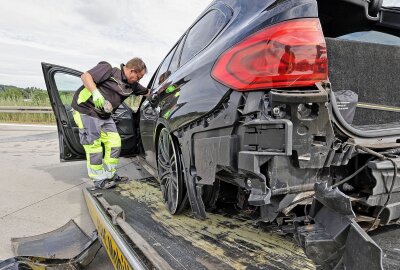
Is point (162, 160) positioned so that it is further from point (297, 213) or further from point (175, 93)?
point (297, 213)

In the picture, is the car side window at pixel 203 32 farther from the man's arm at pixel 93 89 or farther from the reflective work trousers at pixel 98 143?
the reflective work trousers at pixel 98 143

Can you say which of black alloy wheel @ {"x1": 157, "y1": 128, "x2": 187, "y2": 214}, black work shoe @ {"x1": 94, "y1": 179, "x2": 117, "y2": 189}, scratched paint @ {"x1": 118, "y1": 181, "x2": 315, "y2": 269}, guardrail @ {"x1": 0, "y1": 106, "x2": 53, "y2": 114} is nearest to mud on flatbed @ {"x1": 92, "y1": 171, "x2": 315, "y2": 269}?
scratched paint @ {"x1": 118, "y1": 181, "x2": 315, "y2": 269}

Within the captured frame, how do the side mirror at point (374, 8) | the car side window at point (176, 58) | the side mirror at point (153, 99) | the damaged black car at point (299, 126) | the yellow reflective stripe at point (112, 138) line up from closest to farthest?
the damaged black car at point (299, 126)
the side mirror at point (374, 8)
the car side window at point (176, 58)
the side mirror at point (153, 99)
the yellow reflective stripe at point (112, 138)

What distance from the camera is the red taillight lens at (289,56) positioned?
1.52 metres

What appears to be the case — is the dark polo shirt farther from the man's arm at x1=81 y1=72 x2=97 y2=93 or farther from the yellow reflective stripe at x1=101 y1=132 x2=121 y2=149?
the yellow reflective stripe at x1=101 y1=132 x2=121 y2=149

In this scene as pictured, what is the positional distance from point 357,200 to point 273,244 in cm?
70

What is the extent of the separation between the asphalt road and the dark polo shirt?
1190mm

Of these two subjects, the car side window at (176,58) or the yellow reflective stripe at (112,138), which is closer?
the car side window at (176,58)

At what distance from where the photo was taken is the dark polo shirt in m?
3.91

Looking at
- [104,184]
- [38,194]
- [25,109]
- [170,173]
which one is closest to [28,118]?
[25,109]

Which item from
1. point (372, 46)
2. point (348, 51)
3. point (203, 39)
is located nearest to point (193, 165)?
point (203, 39)

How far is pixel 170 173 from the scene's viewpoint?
9.38 ft

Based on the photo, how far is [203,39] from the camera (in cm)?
236

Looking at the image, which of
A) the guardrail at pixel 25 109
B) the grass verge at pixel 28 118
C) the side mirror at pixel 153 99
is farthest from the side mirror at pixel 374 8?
the grass verge at pixel 28 118
